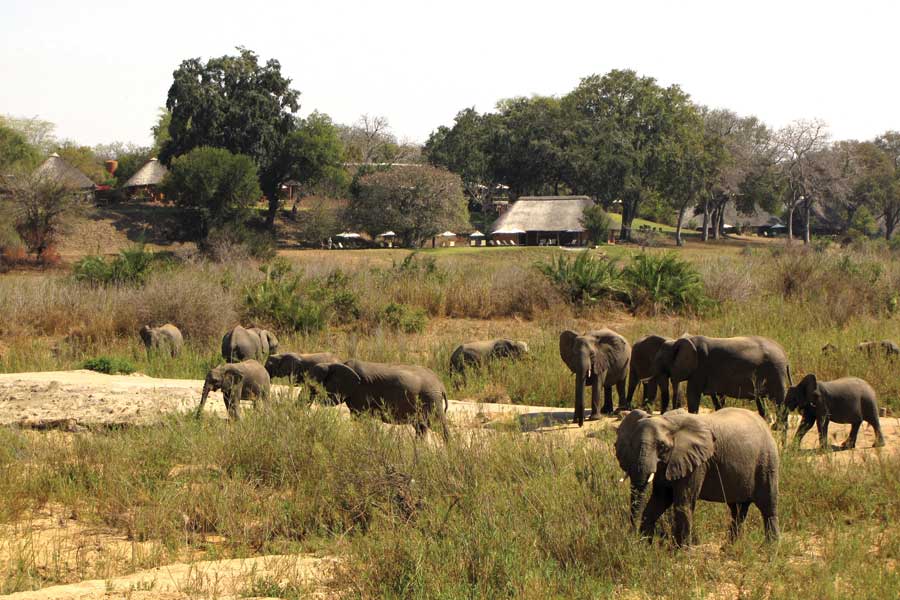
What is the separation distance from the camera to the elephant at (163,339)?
55.2 ft

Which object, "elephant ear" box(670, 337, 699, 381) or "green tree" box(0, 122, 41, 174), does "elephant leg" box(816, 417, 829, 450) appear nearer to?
"elephant ear" box(670, 337, 699, 381)

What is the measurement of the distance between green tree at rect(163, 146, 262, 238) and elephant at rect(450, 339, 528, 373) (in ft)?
109

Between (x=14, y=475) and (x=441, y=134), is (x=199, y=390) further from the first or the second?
(x=441, y=134)

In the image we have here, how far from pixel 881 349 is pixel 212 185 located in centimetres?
3796

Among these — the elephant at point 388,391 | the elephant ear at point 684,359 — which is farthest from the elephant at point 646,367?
the elephant at point 388,391

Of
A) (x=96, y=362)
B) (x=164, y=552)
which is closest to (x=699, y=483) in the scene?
(x=164, y=552)

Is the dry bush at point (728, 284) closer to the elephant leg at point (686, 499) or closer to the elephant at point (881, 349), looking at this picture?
the elephant at point (881, 349)

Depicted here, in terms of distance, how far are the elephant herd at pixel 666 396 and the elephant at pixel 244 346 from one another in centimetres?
2

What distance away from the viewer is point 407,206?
5528cm

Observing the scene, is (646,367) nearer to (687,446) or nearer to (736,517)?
(736,517)

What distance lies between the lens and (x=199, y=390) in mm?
12055

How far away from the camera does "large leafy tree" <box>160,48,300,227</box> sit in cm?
5297

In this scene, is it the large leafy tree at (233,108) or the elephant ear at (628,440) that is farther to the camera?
the large leafy tree at (233,108)

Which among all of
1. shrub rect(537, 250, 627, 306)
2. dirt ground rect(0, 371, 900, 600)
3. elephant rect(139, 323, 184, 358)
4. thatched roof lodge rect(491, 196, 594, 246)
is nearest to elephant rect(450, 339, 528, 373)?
dirt ground rect(0, 371, 900, 600)
